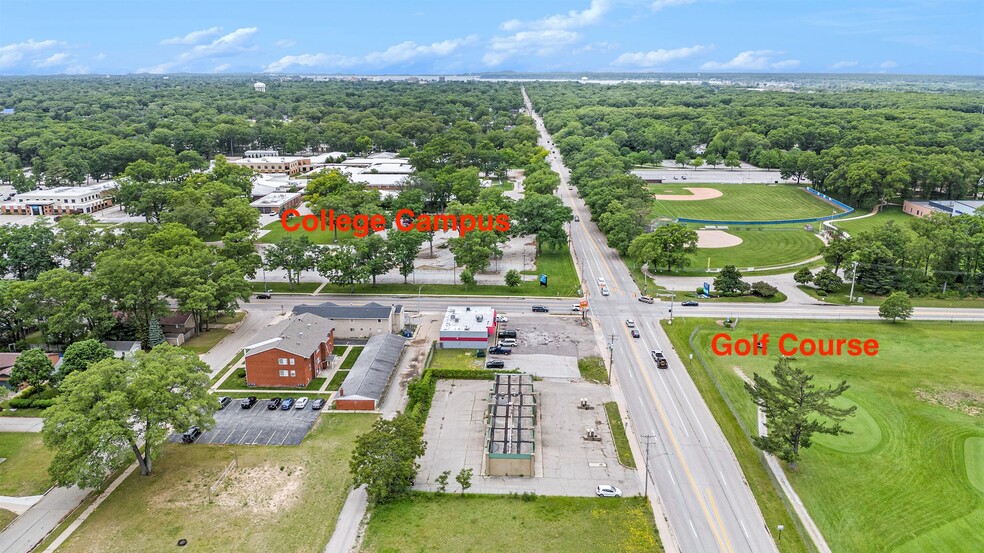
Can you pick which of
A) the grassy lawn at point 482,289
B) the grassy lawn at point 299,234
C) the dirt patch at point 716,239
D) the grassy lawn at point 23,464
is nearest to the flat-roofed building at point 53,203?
the grassy lawn at point 299,234

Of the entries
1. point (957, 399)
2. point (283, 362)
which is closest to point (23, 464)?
point (283, 362)

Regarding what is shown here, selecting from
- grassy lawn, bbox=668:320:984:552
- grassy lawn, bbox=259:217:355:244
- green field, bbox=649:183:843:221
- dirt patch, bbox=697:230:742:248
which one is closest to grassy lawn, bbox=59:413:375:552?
grassy lawn, bbox=668:320:984:552

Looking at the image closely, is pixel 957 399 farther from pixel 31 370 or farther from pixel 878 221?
pixel 31 370

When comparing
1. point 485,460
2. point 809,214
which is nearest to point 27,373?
point 485,460

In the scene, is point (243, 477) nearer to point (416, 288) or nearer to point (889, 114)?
point (416, 288)

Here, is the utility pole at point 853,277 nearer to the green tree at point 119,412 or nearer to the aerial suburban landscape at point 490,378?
the aerial suburban landscape at point 490,378

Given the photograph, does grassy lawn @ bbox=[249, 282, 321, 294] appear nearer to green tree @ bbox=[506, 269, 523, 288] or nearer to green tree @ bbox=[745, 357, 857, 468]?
green tree @ bbox=[506, 269, 523, 288]
